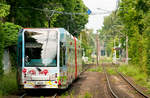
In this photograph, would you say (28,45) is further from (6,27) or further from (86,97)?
(6,27)

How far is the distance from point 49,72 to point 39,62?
0.67 m

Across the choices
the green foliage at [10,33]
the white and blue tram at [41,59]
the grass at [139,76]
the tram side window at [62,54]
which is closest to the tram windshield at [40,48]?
the white and blue tram at [41,59]

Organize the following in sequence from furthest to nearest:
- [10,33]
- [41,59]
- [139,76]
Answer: [139,76] < [10,33] < [41,59]

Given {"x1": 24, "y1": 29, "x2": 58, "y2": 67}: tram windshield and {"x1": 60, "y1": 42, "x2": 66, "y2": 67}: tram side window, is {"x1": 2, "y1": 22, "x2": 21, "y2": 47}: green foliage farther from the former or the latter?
{"x1": 60, "y1": 42, "x2": 66, "y2": 67}: tram side window

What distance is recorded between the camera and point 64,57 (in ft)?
51.4

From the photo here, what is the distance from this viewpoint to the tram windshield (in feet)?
48.6

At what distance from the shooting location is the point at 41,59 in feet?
48.7

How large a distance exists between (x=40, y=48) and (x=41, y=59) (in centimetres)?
53

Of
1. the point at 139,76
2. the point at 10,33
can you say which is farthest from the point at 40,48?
the point at 139,76

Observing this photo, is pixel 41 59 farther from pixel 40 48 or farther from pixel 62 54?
pixel 62 54

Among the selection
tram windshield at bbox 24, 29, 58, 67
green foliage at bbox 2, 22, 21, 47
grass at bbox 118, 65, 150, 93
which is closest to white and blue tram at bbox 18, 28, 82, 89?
tram windshield at bbox 24, 29, 58, 67

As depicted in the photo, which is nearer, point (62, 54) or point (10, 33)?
point (62, 54)

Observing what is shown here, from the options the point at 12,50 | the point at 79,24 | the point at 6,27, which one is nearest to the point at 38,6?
the point at 12,50

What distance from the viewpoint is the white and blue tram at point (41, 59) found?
1473cm
